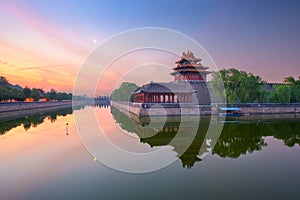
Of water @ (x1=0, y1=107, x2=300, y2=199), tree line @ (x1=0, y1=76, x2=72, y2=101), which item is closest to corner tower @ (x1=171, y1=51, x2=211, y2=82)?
water @ (x1=0, y1=107, x2=300, y2=199)

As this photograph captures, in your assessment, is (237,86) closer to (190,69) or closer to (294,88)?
(190,69)

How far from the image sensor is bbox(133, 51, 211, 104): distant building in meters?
34.1

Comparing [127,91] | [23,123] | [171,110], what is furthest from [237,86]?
[127,91]

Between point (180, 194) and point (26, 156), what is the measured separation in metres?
9.32

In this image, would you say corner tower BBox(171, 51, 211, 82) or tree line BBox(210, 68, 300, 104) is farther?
corner tower BBox(171, 51, 211, 82)

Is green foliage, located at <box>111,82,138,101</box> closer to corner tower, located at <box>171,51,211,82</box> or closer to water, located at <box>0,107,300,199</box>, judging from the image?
corner tower, located at <box>171,51,211,82</box>

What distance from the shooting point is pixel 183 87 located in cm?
3753

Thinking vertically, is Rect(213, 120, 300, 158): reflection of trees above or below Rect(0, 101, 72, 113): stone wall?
below

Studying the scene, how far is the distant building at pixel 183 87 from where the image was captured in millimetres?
34062

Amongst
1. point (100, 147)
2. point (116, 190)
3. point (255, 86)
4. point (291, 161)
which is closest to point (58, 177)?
point (116, 190)

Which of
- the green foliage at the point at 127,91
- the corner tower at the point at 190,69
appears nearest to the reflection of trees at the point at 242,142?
the corner tower at the point at 190,69

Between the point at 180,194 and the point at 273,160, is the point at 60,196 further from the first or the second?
the point at 273,160

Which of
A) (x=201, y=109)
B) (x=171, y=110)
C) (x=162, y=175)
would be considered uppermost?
(x=201, y=109)

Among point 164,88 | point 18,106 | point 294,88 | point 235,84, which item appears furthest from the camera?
point 18,106
